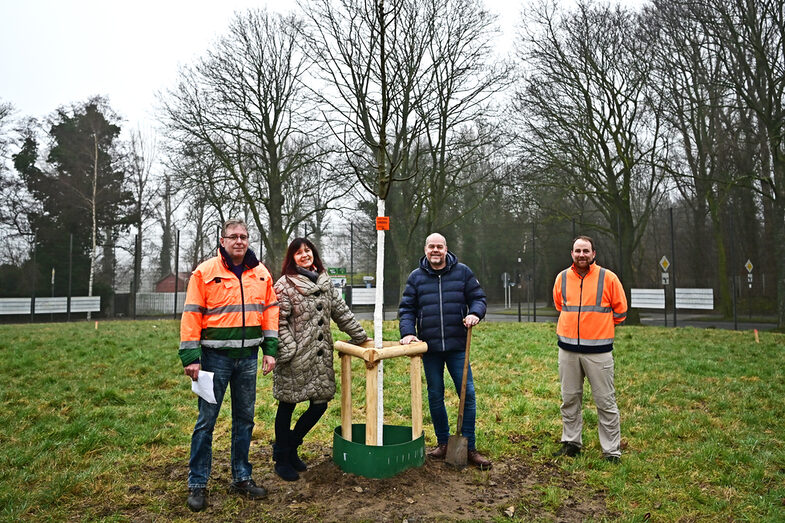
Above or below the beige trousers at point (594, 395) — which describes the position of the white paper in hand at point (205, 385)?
above

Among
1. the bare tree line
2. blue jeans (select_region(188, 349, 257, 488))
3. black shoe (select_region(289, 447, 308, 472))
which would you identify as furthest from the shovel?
the bare tree line

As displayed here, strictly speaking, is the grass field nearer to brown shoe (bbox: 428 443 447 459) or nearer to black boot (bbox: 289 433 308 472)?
brown shoe (bbox: 428 443 447 459)

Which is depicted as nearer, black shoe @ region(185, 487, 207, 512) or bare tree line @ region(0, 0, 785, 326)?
black shoe @ region(185, 487, 207, 512)

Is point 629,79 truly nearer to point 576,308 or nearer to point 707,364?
point 707,364

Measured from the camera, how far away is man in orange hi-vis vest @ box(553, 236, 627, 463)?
4.38 meters

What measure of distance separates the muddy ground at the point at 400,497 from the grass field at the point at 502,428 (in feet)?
0.26

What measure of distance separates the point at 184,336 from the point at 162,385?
15.1ft

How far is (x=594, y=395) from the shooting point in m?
4.43

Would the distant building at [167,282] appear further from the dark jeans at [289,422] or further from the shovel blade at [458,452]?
the shovel blade at [458,452]

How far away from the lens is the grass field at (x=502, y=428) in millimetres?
3590

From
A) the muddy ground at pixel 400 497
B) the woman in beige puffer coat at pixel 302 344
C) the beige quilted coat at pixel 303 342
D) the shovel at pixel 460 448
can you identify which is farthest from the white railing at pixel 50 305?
the shovel at pixel 460 448

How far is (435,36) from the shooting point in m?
17.8

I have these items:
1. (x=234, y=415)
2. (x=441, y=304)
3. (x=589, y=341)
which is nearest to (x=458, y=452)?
(x=441, y=304)

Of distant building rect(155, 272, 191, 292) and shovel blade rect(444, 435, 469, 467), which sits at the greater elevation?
distant building rect(155, 272, 191, 292)
